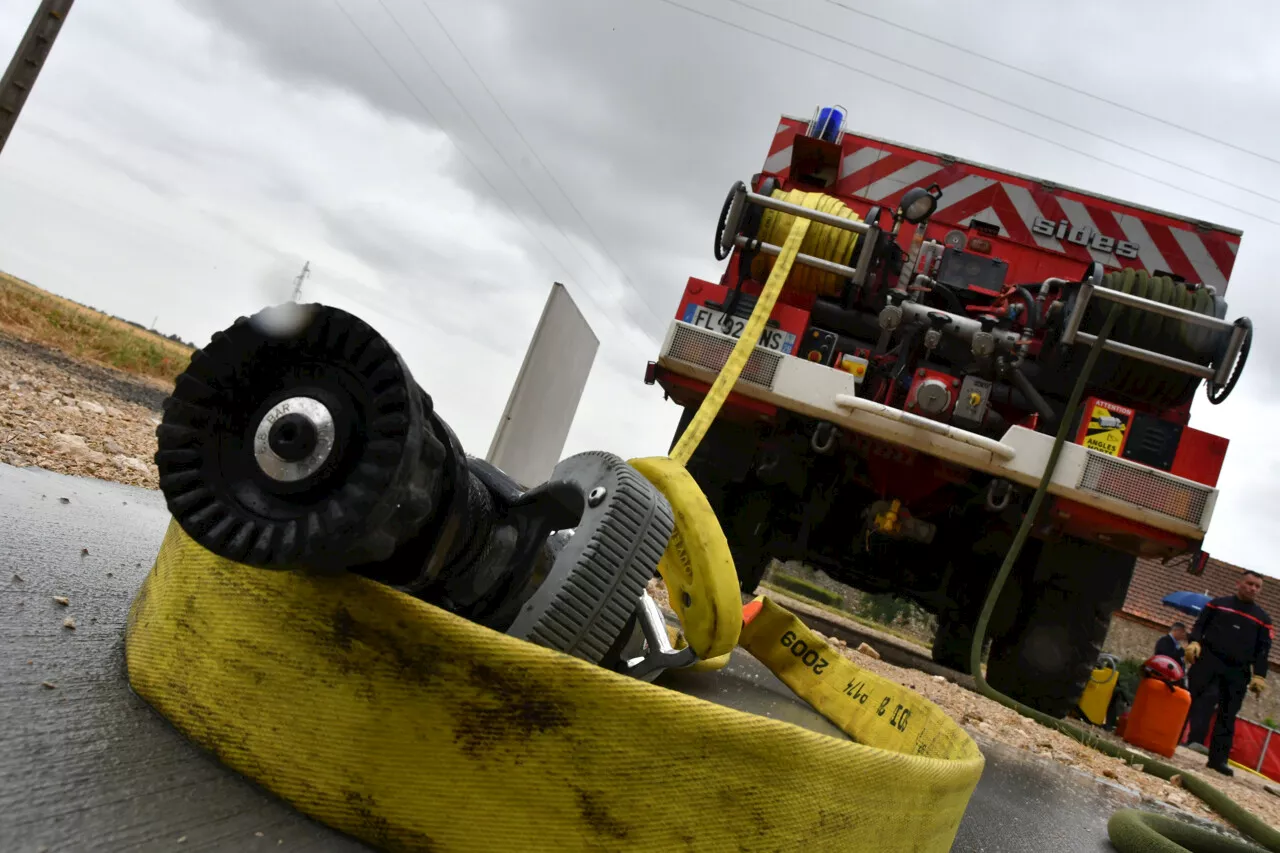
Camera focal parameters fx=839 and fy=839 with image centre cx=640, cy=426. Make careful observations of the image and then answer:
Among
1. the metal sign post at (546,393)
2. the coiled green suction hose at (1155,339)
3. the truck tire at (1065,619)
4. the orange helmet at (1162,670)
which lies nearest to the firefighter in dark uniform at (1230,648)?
the orange helmet at (1162,670)

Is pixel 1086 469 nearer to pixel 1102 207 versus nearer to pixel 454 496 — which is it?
pixel 1102 207

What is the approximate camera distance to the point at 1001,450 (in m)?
3.46

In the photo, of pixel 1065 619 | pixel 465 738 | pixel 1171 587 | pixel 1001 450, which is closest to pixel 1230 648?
pixel 1065 619

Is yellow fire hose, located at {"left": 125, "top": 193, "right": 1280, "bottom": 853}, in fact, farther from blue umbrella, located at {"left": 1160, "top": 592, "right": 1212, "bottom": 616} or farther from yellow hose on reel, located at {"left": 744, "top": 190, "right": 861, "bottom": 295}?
blue umbrella, located at {"left": 1160, "top": 592, "right": 1212, "bottom": 616}

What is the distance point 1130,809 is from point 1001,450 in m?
1.43

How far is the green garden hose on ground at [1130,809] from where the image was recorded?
2096mm

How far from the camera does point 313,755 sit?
0.86 metres

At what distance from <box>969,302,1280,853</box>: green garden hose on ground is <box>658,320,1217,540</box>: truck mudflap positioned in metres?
0.09

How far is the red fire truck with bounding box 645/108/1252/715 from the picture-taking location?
11.5 ft

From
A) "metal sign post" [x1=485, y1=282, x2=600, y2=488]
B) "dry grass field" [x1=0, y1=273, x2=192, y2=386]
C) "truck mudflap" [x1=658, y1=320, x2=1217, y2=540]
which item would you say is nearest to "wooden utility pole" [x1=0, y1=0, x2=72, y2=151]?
"dry grass field" [x1=0, y1=273, x2=192, y2=386]

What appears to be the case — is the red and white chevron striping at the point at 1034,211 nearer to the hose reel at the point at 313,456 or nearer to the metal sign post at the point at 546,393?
the metal sign post at the point at 546,393

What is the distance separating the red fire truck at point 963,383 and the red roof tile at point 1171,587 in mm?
23116

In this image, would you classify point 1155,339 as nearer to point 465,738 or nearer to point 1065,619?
point 1065,619

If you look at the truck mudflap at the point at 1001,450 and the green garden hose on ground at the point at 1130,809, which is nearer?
the green garden hose on ground at the point at 1130,809
